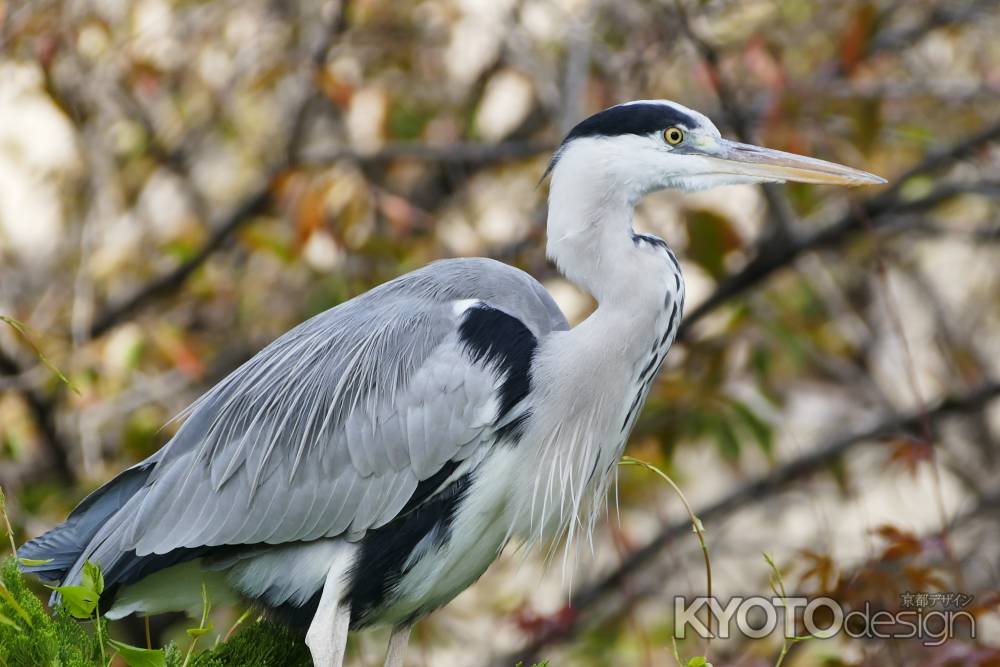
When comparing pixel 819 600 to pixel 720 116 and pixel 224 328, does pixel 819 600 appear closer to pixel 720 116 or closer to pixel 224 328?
pixel 720 116

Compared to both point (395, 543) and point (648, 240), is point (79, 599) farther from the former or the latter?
point (648, 240)

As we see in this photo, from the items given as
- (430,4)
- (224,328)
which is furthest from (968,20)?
(224,328)

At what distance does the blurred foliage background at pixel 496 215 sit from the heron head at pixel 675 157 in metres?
0.91

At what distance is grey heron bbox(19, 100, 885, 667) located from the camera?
9.99 feet

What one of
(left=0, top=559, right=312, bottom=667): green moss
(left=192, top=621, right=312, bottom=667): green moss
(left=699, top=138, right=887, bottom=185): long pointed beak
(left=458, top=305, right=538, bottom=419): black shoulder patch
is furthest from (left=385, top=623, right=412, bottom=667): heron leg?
(left=699, top=138, right=887, bottom=185): long pointed beak

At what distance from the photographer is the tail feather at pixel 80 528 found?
10.3ft

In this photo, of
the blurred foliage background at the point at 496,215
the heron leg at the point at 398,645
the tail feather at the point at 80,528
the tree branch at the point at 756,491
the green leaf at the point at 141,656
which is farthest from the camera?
the tree branch at the point at 756,491

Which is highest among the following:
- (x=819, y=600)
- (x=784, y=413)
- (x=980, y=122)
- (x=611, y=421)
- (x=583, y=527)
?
(x=611, y=421)

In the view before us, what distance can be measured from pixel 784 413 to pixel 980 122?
1.55m

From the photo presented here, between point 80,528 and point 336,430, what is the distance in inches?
28.0

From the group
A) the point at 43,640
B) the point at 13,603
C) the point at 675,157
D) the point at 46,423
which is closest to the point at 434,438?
the point at 675,157

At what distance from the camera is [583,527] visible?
3.46 metres

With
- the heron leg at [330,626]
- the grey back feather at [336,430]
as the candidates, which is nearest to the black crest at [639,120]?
the grey back feather at [336,430]

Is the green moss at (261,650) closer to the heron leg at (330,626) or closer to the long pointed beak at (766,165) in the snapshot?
the heron leg at (330,626)
